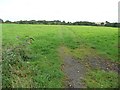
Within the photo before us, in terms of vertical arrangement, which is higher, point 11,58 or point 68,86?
point 11,58

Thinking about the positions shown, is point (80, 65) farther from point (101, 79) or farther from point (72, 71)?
point (101, 79)

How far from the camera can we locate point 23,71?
13250 millimetres

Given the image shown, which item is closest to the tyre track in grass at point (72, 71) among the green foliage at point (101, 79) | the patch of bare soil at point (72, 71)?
the patch of bare soil at point (72, 71)

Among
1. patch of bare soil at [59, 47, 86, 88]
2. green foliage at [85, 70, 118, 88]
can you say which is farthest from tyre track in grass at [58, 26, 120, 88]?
green foliage at [85, 70, 118, 88]

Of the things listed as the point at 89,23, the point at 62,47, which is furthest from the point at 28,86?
the point at 89,23

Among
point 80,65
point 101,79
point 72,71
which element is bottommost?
point 101,79

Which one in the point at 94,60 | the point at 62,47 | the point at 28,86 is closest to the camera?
the point at 28,86

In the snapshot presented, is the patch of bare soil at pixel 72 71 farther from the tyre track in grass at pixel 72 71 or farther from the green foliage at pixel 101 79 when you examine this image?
the green foliage at pixel 101 79

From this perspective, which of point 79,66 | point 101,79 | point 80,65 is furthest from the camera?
point 80,65

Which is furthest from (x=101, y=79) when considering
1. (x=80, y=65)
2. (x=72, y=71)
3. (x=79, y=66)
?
(x=80, y=65)

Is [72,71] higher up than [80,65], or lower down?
lower down

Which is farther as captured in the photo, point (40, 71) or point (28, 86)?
point (40, 71)

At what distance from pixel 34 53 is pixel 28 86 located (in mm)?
6958

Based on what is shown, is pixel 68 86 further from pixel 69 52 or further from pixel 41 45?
pixel 41 45
